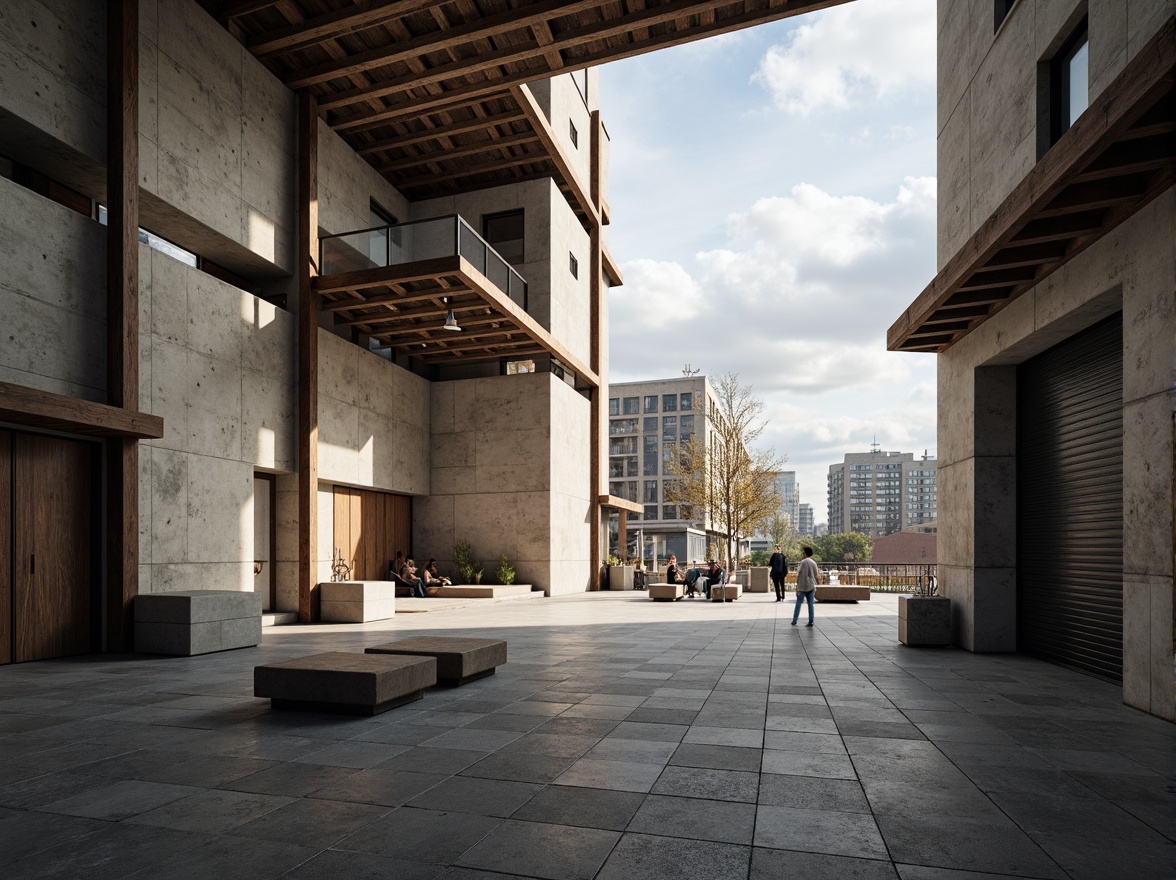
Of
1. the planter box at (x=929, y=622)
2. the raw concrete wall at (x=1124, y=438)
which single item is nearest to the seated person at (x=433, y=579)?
the planter box at (x=929, y=622)

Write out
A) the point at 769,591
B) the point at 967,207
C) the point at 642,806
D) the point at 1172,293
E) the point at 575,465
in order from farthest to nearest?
the point at 769,591 → the point at 575,465 → the point at 967,207 → the point at 1172,293 → the point at 642,806

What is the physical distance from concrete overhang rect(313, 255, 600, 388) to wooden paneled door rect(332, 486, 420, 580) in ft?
Result: 15.9

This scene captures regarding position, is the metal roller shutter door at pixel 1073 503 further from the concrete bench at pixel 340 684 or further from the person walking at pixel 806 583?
the concrete bench at pixel 340 684

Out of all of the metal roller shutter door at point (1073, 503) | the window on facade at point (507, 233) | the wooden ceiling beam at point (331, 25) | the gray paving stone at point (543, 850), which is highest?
the wooden ceiling beam at point (331, 25)

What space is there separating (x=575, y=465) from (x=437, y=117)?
13.1m

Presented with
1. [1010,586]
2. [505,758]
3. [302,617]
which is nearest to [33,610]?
[302,617]

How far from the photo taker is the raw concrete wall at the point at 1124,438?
7539 millimetres

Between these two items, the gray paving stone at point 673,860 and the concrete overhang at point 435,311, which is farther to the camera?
the concrete overhang at point 435,311

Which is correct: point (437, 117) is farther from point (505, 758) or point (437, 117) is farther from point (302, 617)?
point (505, 758)

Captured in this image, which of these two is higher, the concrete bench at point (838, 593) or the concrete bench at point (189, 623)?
the concrete bench at point (189, 623)

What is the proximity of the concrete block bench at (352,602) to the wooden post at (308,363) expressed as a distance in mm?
290

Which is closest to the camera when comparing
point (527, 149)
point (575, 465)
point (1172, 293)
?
point (1172, 293)

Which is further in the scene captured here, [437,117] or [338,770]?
[437,117]

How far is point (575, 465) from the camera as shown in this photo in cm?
2916
